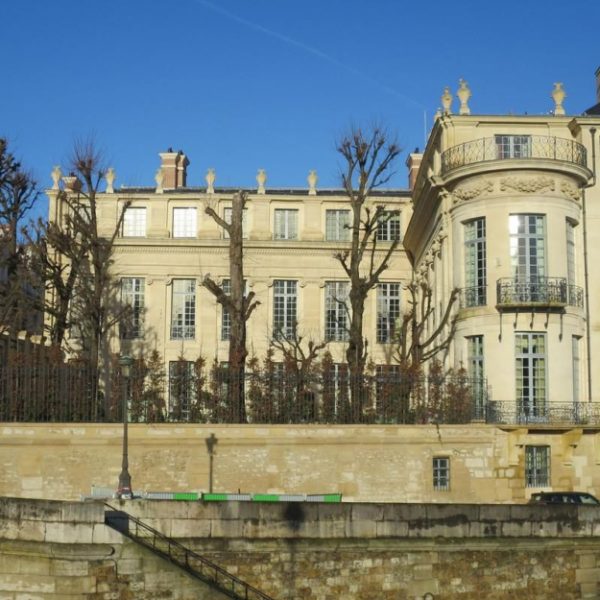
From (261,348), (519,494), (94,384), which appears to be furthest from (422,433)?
(261,348)

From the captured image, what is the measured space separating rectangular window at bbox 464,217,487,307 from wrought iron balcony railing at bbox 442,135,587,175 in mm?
1935

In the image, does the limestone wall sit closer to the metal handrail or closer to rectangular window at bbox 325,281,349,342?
the metal handrail

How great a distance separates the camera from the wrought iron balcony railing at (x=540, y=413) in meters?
28.1

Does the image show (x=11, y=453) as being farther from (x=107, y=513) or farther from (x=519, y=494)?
(x=519, y=494)

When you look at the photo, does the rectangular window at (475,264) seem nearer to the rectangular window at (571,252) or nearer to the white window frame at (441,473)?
the rectangular window at (571,252)

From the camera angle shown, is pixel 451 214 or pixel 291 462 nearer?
pixel 291 462

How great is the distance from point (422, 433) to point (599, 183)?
32.7 feet

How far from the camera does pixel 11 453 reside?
26.4 meters

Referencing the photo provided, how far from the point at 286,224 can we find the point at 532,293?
17665mm

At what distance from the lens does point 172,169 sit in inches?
1966

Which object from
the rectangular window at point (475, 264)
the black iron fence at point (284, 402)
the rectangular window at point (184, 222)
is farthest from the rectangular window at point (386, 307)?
the black iron fence at point (284, 402)

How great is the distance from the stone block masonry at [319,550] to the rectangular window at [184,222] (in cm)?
2772

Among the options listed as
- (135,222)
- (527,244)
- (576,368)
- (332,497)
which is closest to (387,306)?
(135,222)

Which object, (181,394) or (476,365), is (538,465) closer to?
(476,365)
